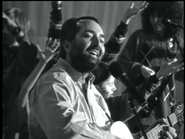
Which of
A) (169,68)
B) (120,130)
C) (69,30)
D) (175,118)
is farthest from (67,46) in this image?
(175,118)

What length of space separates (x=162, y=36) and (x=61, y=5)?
0.53 metres

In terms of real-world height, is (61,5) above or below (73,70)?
above

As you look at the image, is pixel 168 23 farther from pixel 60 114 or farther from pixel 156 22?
pixel 60 114

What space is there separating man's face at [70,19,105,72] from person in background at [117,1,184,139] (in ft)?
0.68

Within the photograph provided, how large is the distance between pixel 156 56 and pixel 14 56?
0.69 m

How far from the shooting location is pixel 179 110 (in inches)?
72.7

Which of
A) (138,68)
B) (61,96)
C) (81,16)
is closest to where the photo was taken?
(61,96)

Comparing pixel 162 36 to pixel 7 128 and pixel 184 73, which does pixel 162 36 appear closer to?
pixel 184 73

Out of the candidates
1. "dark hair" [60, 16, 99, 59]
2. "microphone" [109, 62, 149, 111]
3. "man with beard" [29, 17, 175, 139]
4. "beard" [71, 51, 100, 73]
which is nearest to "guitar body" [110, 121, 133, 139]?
"man with beard" [29, 17, 175, 139]

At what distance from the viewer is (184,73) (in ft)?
6.09

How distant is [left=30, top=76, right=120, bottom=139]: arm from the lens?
50.3 inches

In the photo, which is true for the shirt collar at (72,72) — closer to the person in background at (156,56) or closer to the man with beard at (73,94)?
the man with beard at (73,94)

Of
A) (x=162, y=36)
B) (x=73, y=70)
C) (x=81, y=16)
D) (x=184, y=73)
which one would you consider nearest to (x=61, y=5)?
(x=81, y=16)

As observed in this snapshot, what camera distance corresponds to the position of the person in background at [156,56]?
68.4 inches
